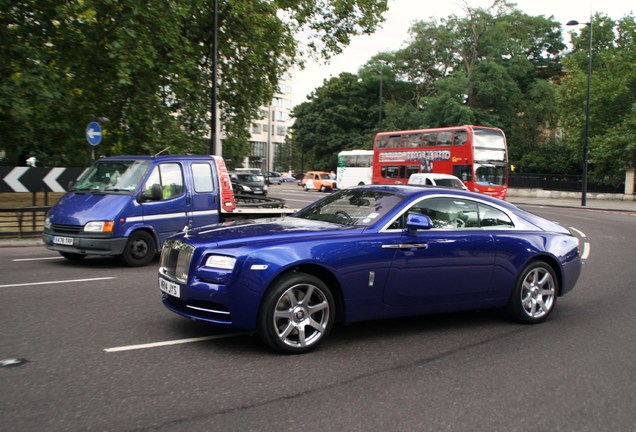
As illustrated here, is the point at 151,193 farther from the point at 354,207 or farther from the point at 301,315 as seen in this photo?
the point at 301,315

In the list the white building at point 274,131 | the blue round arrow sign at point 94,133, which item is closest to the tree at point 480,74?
the blue round arrow sign at point 94,133

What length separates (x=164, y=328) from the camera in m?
5.78

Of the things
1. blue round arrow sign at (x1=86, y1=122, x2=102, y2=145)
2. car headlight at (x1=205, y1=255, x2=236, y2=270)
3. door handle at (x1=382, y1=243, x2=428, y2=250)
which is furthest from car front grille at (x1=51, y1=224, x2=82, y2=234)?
door handle at (x1=382, y1=243, x2=428, y2=250)

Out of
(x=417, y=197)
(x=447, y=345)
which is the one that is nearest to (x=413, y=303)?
(x=447, y=345)

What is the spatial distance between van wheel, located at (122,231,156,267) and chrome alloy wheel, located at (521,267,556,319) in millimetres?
6299

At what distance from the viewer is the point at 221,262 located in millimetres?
4918

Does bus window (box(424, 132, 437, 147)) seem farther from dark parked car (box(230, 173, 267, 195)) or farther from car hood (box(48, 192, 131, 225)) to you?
car hood (box(48, 192, 131, 225))

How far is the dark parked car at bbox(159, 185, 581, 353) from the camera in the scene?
4906 millimetres

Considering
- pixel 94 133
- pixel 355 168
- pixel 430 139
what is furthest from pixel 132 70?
pixel 355 168

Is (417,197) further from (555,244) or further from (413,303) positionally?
(555,244)

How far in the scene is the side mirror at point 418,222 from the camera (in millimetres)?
5430

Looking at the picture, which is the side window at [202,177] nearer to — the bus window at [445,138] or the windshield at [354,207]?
the windshield at [354,207]

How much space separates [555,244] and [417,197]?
6.15 feet

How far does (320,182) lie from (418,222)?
159 feet
